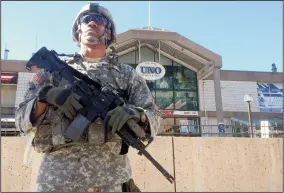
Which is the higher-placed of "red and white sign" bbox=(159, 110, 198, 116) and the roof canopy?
the roof canopy

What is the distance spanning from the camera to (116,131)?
2078 millimetres

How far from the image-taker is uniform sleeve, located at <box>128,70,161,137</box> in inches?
85.0

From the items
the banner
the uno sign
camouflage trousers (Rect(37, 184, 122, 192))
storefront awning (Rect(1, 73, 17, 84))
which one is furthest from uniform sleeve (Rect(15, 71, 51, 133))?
the banner

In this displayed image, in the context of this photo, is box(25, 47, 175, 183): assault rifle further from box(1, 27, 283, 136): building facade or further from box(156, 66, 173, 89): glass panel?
box(156, 66, 173, 89): glass panel

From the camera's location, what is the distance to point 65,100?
6.56 ft

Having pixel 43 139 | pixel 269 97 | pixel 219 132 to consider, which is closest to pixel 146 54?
pixel 219 132

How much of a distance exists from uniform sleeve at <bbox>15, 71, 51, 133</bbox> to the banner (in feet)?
61.2

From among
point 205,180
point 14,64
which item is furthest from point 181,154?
point 14,64

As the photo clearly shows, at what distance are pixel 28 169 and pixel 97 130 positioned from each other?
437 centimetres

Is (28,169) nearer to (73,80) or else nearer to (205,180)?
(205,180)

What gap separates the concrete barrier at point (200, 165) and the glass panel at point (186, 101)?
34.5 feet

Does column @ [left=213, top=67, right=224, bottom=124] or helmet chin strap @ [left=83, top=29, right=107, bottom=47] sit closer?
helmet chin strap @ [left=83, top=29, right=107, bottom=47]

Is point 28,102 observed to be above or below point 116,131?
above

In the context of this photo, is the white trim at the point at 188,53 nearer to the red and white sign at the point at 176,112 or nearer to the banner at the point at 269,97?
the red and white sign at the point at 176,112
